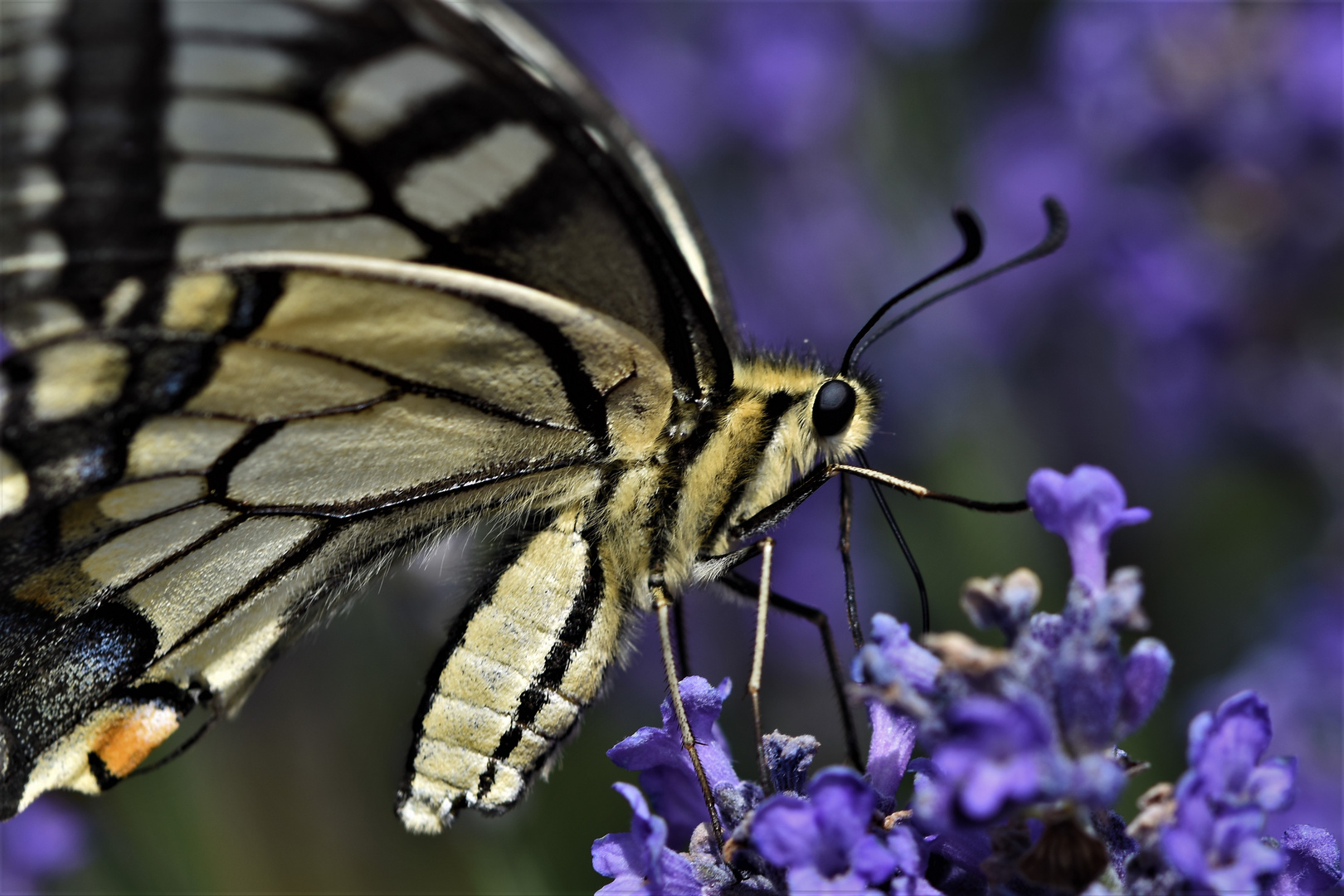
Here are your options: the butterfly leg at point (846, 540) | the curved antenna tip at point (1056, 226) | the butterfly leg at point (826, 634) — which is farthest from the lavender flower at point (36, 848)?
the curved antenna tip at point (1056, 226)

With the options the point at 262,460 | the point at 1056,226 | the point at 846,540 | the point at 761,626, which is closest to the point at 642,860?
the point at 761,626

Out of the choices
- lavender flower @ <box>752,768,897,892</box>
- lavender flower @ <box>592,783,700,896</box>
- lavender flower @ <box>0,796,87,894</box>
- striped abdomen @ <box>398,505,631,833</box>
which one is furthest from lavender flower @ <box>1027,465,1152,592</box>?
lavender flower @ <box>0,796,87,894</box>

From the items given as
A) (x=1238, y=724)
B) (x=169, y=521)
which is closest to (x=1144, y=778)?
Answer: (x=1238, y=724)

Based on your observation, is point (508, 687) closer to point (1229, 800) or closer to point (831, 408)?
point (831, 408)

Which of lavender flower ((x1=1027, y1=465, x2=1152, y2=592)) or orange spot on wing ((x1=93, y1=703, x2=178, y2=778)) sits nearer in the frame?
lavender flower ((x1=1027, y1=465, x2=1152, y2=592))

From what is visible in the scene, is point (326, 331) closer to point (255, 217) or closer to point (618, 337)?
point (255, 217)

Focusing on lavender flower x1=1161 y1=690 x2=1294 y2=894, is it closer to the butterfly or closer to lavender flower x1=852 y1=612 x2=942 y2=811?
lavender flower x1=852 y1=612 x2=942 y2=811

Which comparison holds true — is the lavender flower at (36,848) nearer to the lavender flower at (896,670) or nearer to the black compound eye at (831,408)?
the black compound eye at (831,408)

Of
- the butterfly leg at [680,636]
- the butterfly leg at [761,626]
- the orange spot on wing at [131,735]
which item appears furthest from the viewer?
the butterfly leg at [680,636]
